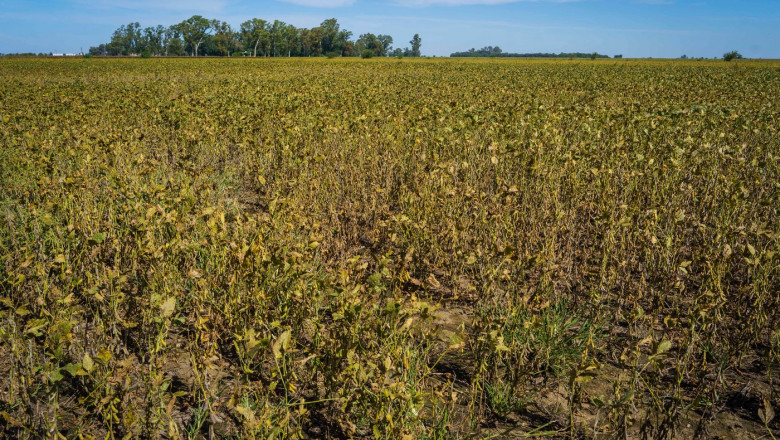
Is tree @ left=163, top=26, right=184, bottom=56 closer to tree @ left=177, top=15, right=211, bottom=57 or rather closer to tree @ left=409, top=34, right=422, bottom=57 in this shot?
tree @ left=177, top=15, right=211, bottom=57

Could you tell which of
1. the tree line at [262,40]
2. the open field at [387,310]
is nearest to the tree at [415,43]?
the tree line at [262,40]

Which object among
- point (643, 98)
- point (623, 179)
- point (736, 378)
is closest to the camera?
point (736, 378)

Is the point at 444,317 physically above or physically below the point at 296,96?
below

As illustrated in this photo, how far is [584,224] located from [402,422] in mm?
3392

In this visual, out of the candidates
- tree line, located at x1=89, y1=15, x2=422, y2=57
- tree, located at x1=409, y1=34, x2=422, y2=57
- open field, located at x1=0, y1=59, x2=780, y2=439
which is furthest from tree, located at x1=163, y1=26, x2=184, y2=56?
open field, located at x1=0, y1=59, x2=780, y2=439

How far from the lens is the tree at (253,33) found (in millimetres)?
116412

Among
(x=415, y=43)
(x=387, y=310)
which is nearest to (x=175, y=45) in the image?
(x=415, y=43)

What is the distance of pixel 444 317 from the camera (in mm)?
3379

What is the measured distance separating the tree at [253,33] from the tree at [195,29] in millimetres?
12405

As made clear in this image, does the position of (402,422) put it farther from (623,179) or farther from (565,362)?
(623,179)

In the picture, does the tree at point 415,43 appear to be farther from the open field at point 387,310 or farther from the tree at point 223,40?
the open field at point 387,310

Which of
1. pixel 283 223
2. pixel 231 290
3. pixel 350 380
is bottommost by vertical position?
pixel 350 380

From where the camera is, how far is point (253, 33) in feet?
393

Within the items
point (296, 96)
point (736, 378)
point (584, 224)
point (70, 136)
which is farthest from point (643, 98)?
point (70, 136)
